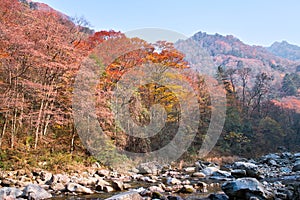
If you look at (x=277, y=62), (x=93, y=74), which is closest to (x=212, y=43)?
(x=277, y=62)

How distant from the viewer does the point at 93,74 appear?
15406 millimetres

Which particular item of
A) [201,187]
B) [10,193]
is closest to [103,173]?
[201,187]

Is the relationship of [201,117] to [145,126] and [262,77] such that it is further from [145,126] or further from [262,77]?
[262,77]

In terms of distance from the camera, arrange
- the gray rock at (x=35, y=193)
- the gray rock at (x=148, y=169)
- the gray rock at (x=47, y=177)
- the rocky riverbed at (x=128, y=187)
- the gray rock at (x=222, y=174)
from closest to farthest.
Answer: the rocky riverbed at (x=128, y=187), the gray rock at (x=35, y=193), the gray rock at (x=47, y=177), the gray rock at (x=222, y=174), the gray rock at (x=148, y=169)

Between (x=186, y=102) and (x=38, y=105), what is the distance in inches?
465

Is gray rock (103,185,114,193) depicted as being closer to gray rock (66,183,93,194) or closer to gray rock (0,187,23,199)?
gray rock (66,183,93,194)

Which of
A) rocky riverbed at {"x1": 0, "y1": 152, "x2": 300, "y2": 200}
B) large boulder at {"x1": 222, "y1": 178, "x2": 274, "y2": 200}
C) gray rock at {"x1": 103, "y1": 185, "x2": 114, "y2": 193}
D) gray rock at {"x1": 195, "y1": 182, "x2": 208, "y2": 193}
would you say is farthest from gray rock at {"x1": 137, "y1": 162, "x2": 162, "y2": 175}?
large boulder at {"x1": 222, "y1": 178, "x2": 274, "y2": 200}

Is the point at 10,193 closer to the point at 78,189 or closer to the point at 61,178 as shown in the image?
the point at 78,189

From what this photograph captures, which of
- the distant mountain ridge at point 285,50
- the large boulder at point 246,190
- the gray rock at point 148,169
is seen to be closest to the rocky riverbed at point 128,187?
the large boulder at point 246,190

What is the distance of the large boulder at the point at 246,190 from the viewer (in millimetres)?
7918

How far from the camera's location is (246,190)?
8.05 metres

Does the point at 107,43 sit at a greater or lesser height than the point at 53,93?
greater

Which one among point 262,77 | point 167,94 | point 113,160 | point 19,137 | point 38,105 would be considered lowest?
point 113,160

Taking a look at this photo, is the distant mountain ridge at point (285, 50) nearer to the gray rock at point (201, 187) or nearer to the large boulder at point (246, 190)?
→ the gray rock at point (201, 187)
